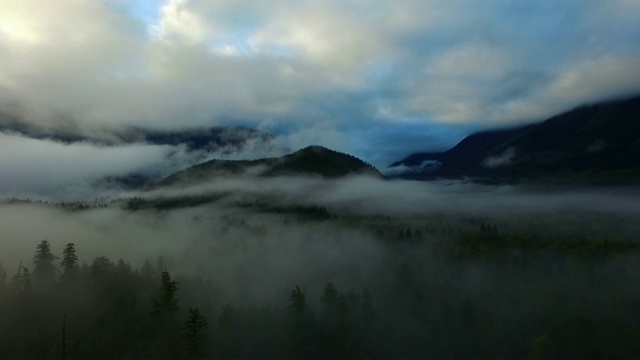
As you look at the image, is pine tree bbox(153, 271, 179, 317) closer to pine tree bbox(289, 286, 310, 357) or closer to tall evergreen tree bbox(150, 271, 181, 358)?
tall evergreen tree bbox(150, 271, 181, 358)

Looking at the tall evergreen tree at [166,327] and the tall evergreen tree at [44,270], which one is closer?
the tall evergreen tree at [166,327]

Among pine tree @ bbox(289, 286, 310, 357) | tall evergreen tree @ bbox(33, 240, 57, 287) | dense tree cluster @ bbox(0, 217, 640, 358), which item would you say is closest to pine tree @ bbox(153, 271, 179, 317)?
dense tree cluster @ bbox(0, 217, 640, 358)

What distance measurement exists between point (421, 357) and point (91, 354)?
7348 cm

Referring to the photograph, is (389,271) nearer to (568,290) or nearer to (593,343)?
(568,290)

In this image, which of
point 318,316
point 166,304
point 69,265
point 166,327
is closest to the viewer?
point 166,327

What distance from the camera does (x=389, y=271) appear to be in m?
199

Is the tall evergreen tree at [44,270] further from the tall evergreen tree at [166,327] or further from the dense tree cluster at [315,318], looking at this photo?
the tall evergreen tree at [166,327]

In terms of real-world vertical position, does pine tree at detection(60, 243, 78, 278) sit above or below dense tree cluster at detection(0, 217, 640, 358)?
above

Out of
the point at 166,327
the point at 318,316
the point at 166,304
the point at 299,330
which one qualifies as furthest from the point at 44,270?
the point at 318,316

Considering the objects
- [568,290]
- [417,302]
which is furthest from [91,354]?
[568,290]

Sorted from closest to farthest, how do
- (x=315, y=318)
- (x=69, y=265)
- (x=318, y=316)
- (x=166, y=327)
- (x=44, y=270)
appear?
(x=166, y=327)
(x=315, y=318)
(x=318, y=316)
(x=44, y=270)
(x=69, y=265)

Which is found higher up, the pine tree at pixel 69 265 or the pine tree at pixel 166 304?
the pine tree at pixel 69 265

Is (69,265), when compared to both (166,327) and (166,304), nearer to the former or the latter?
(166,304)

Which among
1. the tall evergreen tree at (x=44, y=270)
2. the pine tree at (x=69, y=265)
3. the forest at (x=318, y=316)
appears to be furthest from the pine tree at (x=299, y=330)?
the tall evergreen tree at (x=44, y=270)
